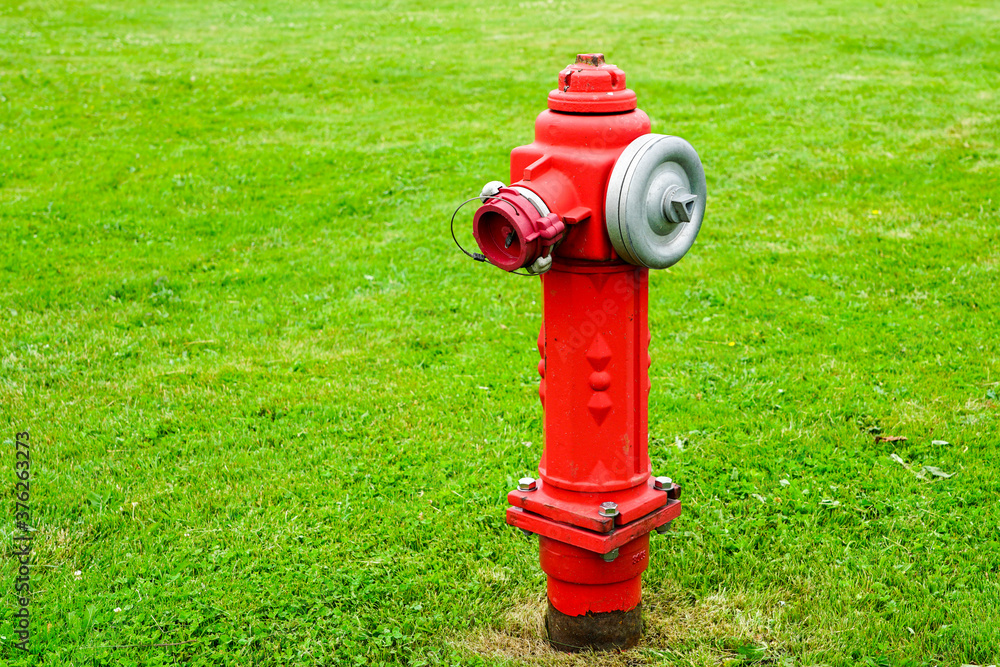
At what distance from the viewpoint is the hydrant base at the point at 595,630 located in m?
3.19

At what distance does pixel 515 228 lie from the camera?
2.63 metres

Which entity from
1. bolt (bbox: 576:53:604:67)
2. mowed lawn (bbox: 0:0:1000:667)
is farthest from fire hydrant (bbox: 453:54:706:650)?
mowed lawn (bbox: 0:0:1000:667)

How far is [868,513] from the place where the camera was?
3.99 m

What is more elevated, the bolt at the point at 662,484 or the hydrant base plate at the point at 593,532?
the bolt at the point at 662,484

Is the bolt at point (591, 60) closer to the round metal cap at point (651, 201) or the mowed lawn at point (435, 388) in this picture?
the round metal cap at point (651, 201)

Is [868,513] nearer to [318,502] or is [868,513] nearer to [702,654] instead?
[702,654]

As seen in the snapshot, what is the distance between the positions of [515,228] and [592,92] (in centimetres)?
51

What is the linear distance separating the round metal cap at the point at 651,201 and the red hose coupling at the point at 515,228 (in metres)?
0.17

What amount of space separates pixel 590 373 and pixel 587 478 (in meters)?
0.33

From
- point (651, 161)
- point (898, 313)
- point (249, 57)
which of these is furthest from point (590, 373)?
point (249, 57)

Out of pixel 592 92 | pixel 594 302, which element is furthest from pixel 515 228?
pixel 592 92

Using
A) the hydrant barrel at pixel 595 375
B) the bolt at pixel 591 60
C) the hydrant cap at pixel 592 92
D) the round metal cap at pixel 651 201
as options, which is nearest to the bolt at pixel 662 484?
the hydrant barrel at pixel 595 375

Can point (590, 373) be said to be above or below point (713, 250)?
above

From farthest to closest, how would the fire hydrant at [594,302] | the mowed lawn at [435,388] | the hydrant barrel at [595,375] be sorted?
1. the mowed lawn at [435,388]
2. the hydrant barrel at [595,375]
3. the fire hydrant at [594,302]
